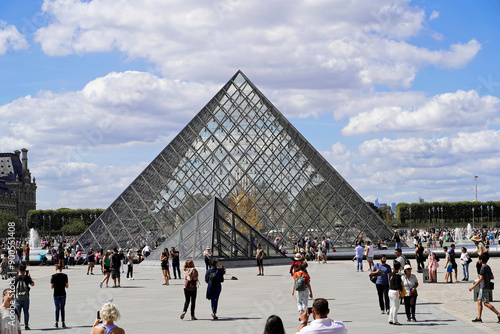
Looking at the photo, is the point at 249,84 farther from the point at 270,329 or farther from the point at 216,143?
the point at 270,329

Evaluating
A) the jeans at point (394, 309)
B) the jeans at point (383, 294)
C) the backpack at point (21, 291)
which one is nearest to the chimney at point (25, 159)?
the backpack at point (21, 291)

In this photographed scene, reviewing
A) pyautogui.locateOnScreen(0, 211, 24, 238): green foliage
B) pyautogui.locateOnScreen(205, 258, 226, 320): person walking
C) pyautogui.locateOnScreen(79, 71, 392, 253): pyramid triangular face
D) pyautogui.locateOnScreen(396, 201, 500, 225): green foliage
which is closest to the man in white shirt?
pyautogui.locateOnScreen(205, 258, 226, 320): person walking

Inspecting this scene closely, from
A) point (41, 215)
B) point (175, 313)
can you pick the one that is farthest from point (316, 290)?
point (41, 215)

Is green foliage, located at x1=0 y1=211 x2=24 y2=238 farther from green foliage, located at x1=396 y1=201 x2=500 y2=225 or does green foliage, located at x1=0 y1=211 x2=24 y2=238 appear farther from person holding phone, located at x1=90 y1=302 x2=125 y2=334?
person holding phone, located at x1=90 y1=302 x2=125 y2=334

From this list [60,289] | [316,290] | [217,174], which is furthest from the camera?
[217,174]

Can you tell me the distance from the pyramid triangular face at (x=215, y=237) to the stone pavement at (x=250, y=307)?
673cm

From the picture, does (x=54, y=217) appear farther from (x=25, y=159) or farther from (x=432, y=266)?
(x=432, y=266)

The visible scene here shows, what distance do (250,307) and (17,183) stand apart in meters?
143

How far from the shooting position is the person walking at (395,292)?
36.7ft

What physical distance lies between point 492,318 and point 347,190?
29306 millimetres

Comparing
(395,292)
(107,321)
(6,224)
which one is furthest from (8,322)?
(6,224)

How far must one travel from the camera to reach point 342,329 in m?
6.12

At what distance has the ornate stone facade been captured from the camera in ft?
475

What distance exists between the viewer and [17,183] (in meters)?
147
